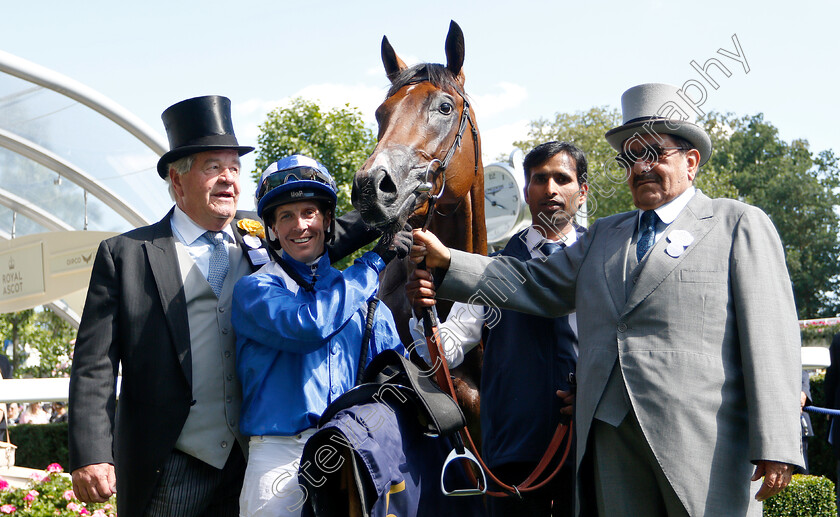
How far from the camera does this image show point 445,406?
2.57 metres

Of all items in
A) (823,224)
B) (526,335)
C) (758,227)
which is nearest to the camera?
(758,227)

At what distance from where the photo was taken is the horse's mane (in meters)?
3.37

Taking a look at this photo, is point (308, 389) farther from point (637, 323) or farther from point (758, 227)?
point (758, 227)

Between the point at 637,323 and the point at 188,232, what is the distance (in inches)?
69.0

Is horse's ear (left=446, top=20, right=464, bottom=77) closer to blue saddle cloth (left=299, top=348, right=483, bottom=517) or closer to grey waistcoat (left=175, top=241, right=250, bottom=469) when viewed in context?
grey waistcoat (left=175, top=241, right=250, bottom=469)

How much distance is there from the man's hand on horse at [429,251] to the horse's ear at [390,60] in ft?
3.60

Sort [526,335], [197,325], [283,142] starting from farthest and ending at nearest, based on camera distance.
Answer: [283,142]
[526,335]
[197,325]

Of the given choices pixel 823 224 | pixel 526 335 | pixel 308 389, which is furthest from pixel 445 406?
pixel 823 224

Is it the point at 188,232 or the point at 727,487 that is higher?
the point at 188,232

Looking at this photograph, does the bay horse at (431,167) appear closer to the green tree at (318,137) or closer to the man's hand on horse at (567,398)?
the man's hand on horse at (567,398)

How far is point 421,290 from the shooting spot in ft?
9.55

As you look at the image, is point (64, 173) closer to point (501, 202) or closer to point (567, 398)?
point (501, 202)

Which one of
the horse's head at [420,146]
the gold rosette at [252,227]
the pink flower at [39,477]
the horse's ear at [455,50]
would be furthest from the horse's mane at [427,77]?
the pink flower at [39,477]

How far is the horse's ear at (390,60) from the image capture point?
3.72m
